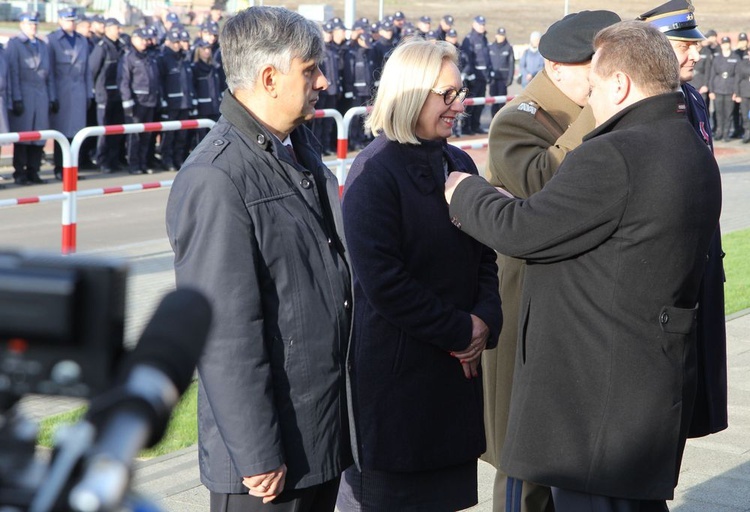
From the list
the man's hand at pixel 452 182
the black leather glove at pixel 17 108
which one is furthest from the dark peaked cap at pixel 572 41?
the black leather glove at pixel 17 108

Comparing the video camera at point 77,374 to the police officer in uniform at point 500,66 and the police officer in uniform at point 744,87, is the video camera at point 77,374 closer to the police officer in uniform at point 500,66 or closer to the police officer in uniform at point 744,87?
the police officer in uniform at point 744,87

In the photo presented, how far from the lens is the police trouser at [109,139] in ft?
49.3

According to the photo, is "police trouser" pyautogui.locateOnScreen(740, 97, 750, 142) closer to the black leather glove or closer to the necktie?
the black leather glove

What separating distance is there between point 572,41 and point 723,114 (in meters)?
19.4

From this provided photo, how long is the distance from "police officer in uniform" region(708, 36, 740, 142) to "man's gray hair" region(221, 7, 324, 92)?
20454 mm

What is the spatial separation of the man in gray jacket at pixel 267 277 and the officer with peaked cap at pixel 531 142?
3.32ft

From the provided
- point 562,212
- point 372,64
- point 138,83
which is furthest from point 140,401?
point 372,64

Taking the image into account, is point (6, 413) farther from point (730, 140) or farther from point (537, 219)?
point (730, 140)

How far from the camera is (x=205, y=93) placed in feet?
56.1

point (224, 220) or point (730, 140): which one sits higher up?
point (224, 220)

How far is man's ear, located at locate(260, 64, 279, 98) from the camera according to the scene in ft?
9.07

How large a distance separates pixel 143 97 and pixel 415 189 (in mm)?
12835

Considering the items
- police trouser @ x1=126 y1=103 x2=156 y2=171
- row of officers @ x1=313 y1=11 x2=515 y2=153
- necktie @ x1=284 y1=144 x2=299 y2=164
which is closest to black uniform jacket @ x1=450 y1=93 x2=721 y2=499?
necktie @ x1=284 y1=144 x2=299 y2=164

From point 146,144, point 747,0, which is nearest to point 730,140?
point 146,144
